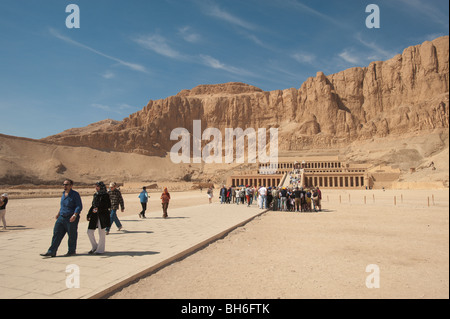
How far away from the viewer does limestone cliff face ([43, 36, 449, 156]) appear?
81312 mm

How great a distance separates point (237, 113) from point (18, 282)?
106883mm

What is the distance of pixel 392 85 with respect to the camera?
90.0m

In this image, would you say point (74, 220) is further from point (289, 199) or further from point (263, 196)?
point (289, 199)

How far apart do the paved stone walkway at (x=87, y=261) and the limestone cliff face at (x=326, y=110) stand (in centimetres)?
8043

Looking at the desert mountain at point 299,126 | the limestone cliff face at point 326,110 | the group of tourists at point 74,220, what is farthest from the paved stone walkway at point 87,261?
the limestone cliff face at point 326,110

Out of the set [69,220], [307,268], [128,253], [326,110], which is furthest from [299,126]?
[69,220]

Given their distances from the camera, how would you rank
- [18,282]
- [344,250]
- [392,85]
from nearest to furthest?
[18,282] < [344,250] < [392,85]

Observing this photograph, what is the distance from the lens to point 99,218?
6680 mm

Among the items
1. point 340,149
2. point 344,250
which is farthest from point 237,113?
point 344,250

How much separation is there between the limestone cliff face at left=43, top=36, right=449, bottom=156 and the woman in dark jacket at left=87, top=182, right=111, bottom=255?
81.8 m

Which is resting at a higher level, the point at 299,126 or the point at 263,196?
the point at 299,126

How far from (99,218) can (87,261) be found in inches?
47.0

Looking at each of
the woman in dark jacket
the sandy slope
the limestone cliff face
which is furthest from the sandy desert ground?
the limestone cliff face
